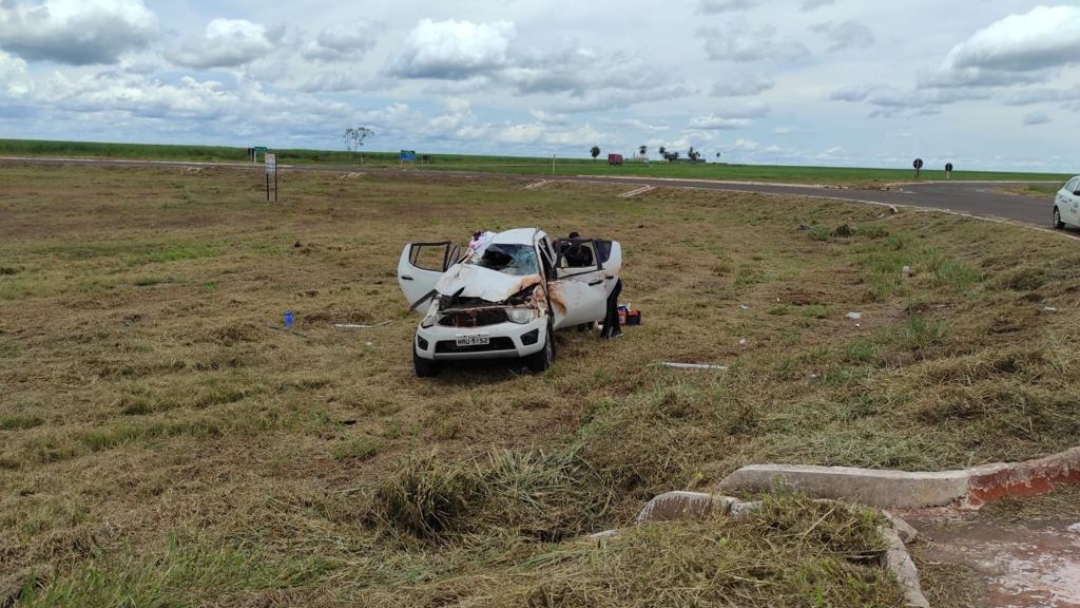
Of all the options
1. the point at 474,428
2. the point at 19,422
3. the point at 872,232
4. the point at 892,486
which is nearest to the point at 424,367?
the point at 474,428

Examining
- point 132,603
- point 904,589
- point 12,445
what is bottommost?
point 12,445

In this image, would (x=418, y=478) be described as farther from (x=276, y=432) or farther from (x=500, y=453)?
(x=276, y=432)

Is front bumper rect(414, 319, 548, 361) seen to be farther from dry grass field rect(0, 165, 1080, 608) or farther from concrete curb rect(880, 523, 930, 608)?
concrete curb rect(880, 523, 930, 608)

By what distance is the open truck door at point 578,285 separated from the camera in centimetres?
968

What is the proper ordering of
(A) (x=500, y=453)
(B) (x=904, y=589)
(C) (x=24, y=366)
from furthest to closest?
1. (C) (x=24, y=366)
2. (A) (x=500, y=453)
3. (B) (x=904, y=589)

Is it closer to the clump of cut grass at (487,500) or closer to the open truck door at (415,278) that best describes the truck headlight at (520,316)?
the open truck door at (415,278)

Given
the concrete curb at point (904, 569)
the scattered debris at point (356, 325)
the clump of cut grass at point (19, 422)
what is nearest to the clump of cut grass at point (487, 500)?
the concrete curb at point (904, 569)

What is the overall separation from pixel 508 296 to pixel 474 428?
6.92 feet

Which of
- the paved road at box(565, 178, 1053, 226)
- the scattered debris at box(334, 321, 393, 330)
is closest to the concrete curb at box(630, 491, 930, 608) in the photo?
the scattered debris at box(334, 321, 393, 330)

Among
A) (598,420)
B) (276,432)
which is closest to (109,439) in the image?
(276,432)

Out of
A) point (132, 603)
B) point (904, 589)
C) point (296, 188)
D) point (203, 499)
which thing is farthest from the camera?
point (296, 188)

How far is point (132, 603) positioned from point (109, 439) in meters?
3.74

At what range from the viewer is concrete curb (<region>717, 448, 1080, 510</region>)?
4.43 m

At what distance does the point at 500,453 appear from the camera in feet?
18.9
